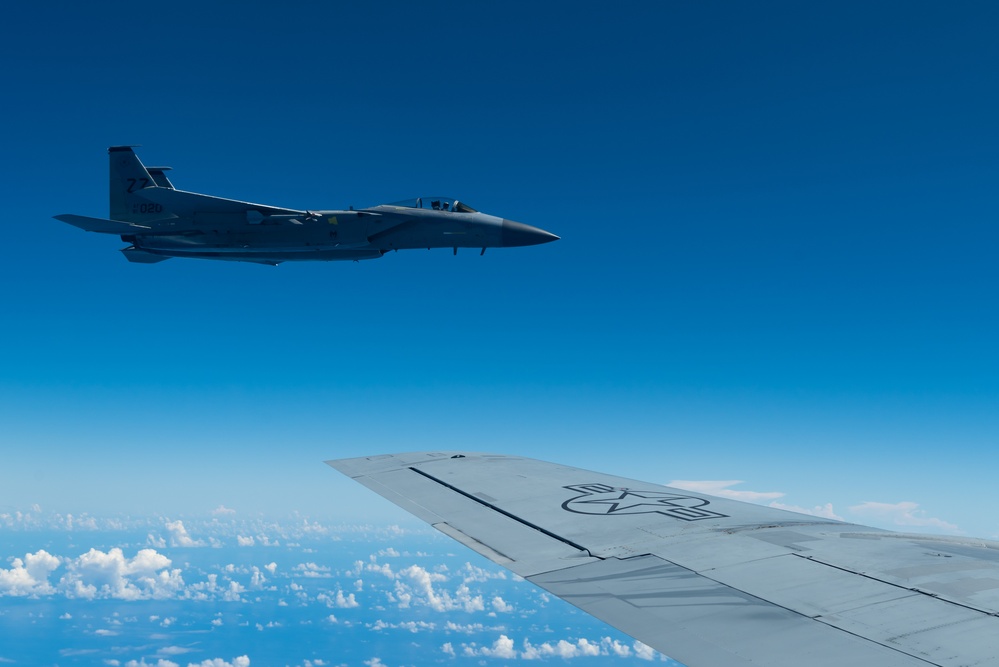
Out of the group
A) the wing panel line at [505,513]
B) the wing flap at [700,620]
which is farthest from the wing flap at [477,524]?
the wing flap at [700,620]

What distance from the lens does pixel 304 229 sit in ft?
101

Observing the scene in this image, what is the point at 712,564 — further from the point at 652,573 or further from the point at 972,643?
the point at 972,643

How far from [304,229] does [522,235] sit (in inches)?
416

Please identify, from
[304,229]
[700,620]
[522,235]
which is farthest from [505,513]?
[304,229]

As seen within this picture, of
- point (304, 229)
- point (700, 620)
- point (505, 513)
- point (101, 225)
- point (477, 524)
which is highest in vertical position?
point (304, 229)

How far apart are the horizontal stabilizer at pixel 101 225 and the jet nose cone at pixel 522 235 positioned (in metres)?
18.0

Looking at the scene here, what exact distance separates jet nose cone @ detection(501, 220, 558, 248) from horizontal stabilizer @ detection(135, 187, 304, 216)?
9.96 m

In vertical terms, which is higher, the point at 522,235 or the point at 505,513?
the point at 522,235

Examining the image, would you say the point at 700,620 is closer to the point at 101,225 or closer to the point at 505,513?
the point at 505,513

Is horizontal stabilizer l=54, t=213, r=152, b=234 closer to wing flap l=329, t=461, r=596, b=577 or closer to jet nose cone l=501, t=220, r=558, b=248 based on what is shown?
jet nose cone l=501, t=220, r=558, b=248

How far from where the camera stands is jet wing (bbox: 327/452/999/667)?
5.84m

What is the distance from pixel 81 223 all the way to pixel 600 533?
2932 centimetres

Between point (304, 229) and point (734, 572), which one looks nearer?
point (734, 572)

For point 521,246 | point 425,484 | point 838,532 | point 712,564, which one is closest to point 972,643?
point 712,564
